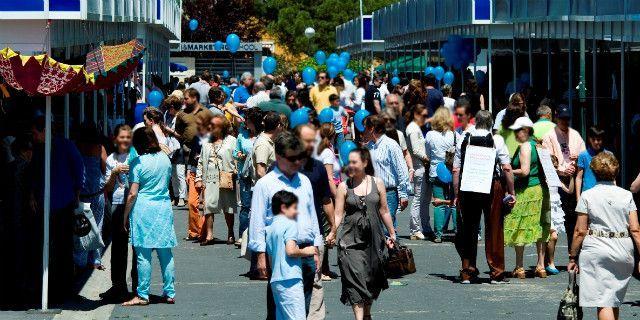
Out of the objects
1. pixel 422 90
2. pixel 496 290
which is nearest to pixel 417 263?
pixel 496 290

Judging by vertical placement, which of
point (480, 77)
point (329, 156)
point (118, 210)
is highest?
point (480, 77)

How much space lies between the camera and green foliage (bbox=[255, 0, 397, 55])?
81.5 m

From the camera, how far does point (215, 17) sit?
3255 inches

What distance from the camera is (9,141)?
13422 mm

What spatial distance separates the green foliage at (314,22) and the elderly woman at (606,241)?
70371 mm

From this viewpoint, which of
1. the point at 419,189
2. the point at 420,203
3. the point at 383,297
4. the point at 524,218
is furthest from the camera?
the point at 419,189

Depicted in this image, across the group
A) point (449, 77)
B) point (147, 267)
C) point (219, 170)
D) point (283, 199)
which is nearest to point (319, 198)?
point (283, 199)

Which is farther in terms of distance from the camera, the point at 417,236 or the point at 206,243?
the point at 417,236

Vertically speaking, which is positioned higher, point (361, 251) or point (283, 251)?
point (283, 251)

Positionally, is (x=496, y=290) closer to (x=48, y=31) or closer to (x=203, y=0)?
(x=48, y=31)

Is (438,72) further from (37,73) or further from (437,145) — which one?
(37,73)

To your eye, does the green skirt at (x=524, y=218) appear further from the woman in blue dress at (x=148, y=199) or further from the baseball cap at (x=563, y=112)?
the woman in blue dress at (x=148, y=199)

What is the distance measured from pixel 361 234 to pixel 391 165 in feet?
13.2

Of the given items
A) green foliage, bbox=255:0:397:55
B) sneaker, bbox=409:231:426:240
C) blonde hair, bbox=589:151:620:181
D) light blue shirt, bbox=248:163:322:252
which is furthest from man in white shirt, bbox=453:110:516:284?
green foliage, bbox=255:0:397:55
